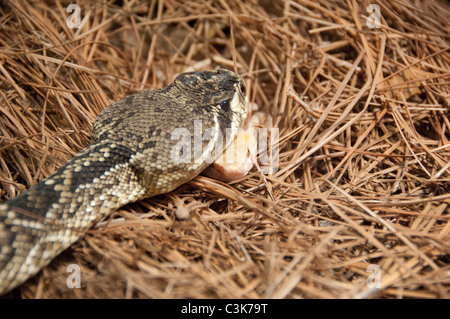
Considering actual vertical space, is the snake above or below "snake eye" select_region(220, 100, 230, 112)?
below

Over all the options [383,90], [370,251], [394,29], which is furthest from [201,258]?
[394,29]

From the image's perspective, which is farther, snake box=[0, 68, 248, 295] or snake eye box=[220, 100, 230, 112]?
snake eye box=[220, 100, 230, 112]

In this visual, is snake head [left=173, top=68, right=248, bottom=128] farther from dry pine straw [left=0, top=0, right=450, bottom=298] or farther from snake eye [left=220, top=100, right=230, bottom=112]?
dry pine straw [left=0, top=0, right=450, bottom=298]

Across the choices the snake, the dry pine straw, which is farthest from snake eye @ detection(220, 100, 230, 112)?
the dry pine straw

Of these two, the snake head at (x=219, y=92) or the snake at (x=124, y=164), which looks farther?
the snake head at (x=219, y=92)

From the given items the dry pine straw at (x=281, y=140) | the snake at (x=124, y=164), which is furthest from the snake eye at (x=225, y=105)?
the dry pine straw at (x=281, y=140)

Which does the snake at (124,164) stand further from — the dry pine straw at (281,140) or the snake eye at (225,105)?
the dry pine straw at (281,140)

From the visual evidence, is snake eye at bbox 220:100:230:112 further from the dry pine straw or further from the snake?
the dry pine straw

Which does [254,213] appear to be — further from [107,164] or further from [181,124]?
[107,164]
